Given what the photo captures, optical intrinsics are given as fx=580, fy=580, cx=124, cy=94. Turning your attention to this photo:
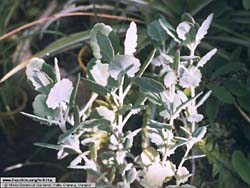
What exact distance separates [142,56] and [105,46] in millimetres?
612

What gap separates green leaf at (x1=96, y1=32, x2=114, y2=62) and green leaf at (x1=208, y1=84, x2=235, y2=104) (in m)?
0.41

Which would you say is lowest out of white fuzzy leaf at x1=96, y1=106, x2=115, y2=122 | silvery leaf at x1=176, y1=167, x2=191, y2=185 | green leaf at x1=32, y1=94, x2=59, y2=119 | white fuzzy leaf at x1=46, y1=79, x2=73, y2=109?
silvery leaf at x1=176, y1=167, x2=191, y2=185

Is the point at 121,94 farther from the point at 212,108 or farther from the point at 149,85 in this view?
the point at 212,108

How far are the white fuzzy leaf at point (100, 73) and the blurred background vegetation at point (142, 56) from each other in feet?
1.20

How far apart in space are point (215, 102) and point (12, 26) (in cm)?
90

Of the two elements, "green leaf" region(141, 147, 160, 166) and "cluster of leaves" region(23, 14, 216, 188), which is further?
"green leaf" region(141, 147, 160, 166)

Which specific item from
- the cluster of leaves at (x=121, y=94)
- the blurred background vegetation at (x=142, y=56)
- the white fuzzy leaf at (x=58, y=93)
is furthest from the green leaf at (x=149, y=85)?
the blurred background vegetation at (x=142, y=56)

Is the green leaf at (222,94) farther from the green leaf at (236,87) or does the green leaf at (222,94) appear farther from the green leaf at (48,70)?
the green leaf at (48,70)

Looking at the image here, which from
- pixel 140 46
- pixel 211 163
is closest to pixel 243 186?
pixel 211 163

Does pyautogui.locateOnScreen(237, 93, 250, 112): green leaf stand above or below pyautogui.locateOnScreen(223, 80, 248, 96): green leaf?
below

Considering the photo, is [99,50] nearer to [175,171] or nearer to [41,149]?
[175,171]

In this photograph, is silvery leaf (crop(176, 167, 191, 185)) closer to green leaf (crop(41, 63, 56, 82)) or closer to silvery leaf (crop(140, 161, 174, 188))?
silvery leaf (crop(140, 161, 174, 188))

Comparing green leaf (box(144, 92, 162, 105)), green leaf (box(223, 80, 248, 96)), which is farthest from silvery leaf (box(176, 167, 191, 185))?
green leaf (box(223, 80, 248, 96))

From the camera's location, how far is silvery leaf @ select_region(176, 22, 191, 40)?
828mm
